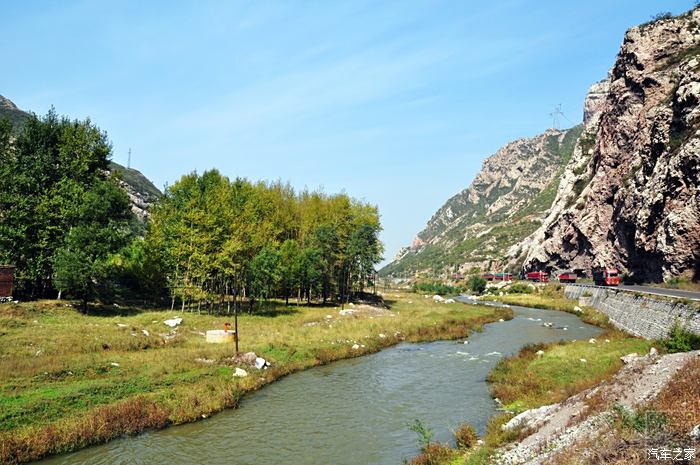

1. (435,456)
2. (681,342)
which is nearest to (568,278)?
(681,342)

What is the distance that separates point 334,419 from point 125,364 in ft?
54.1

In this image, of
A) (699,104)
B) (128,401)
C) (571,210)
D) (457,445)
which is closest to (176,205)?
(128,401)

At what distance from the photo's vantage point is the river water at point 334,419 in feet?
64.7

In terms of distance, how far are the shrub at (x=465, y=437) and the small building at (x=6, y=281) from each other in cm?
4732

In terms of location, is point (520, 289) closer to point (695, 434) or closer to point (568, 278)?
point (568, 278)

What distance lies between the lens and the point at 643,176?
8075 centimetres

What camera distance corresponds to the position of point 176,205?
67.3 metres

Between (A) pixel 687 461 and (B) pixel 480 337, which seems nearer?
(A) pixel 687 461

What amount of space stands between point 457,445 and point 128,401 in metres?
18.4

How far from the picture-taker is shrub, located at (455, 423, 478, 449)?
1952 centimetres

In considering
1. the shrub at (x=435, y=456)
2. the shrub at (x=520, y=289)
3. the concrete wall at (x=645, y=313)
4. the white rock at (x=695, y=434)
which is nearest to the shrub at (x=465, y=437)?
the shrub at (x=435, y=456)

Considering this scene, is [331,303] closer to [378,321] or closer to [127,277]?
[378,321]

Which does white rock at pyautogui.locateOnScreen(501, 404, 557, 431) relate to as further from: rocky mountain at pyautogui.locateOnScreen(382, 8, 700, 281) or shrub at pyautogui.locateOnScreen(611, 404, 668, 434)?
rocky mountain at pyautogui.locateOnScreen(382, 8, 700, 281)

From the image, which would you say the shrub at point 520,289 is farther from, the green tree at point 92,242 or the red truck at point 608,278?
the green tree at point 92,242
